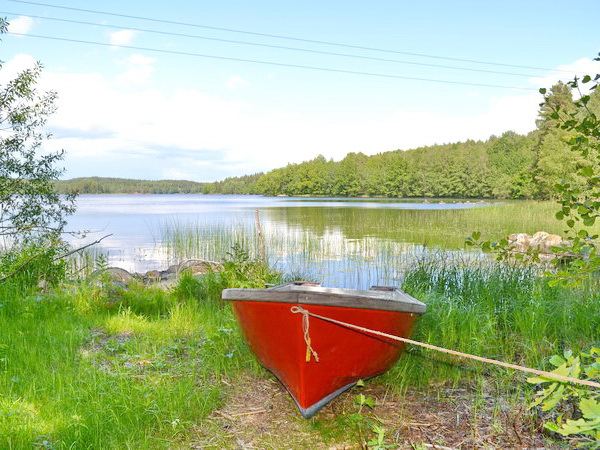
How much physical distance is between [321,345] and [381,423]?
0.81m

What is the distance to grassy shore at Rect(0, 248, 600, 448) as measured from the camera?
11.0 feet

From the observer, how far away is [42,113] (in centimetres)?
923

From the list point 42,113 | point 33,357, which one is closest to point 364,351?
point 33,357

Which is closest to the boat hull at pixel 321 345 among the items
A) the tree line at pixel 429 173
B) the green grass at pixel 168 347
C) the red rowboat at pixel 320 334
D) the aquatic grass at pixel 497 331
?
the red rowboat at pixel 320 334

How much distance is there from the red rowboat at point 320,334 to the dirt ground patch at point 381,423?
0.22 meters

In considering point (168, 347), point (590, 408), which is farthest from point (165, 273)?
point (590, 408)

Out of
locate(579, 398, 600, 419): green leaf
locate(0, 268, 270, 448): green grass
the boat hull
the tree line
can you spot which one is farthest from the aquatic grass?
the tree line

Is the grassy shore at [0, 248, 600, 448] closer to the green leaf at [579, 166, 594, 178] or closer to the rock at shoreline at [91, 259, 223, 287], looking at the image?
the green leaf at [579, 166, 594, 178]

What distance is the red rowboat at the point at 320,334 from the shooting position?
312 cm

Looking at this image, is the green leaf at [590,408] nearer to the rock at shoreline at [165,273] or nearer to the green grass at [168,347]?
the green grass at [168,347]

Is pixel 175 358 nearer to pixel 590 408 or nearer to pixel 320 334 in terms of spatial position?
pixel 320 334

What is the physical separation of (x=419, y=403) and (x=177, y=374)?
2.16 metres

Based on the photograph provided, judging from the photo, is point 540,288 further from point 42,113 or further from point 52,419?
point 42,113

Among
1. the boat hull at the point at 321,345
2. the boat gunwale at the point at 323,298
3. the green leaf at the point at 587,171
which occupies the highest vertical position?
the green leaf at the point at 587,171
